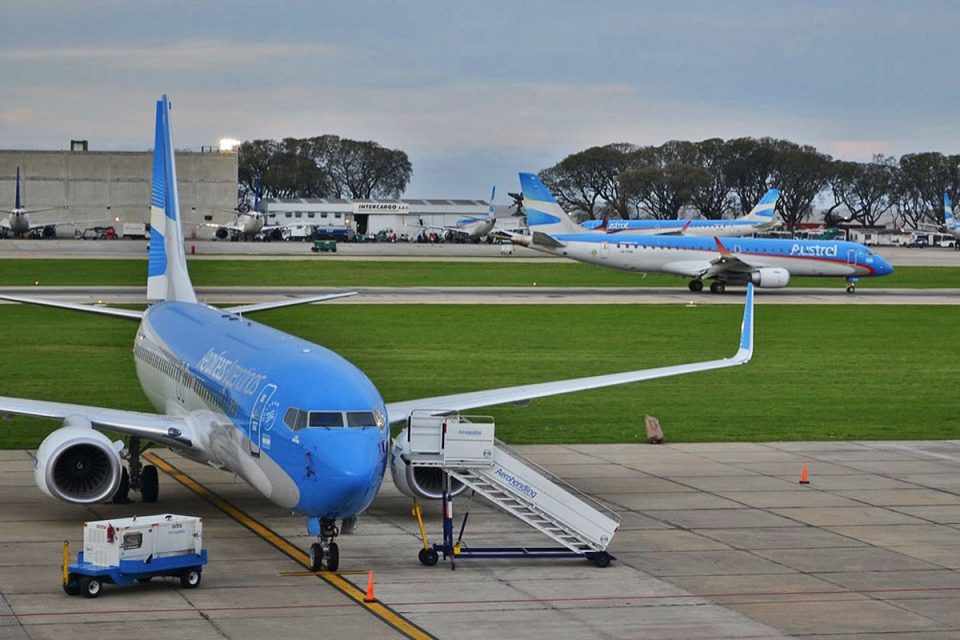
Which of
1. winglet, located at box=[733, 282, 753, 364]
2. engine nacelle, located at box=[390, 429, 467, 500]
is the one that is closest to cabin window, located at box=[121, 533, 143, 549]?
engine nacelle, located at box=[390, 429, 467, 500]

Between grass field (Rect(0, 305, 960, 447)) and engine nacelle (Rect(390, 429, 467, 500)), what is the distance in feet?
41.3

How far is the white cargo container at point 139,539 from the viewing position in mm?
24469

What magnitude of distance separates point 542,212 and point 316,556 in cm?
9970

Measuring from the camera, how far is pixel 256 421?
2653cm

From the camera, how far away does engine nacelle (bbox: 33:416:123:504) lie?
2862cm

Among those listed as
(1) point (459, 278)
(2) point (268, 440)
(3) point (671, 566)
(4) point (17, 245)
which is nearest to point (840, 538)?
(3) point (671, 566)

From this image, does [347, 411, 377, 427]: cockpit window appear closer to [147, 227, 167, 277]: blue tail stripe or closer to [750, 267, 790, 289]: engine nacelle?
[147, 227, 167, 277]: blue tail stripe

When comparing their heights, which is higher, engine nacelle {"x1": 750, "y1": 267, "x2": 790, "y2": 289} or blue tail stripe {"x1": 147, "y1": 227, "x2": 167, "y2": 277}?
blue tail stripe {"x1": 147, "y1": 227, "x2": 167, "y2": 277}

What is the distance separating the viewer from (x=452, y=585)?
25641 mm

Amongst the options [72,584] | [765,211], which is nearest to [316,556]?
[72,584]

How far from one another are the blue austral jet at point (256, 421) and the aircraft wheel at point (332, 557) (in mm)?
22

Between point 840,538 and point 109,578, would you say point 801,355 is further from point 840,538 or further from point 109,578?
point 109,578

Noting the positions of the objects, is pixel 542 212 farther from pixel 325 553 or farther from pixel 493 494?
pixel 325 553

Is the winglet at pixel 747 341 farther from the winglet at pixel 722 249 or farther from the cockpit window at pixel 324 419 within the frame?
the winglet at pixel 722 249
